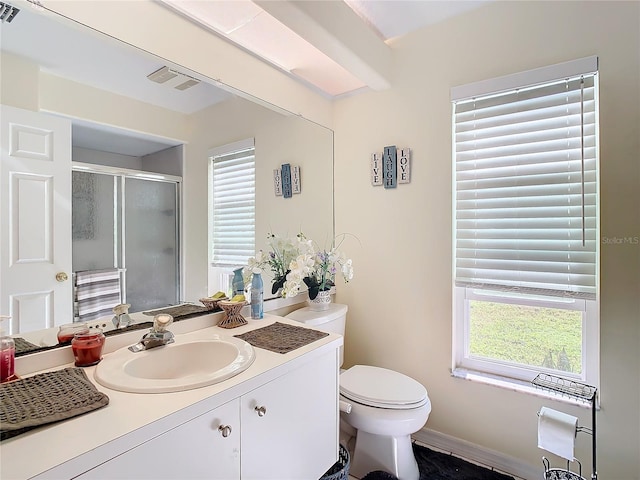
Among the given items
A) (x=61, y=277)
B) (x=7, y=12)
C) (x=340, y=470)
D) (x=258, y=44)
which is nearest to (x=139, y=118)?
(x=7, y=12)

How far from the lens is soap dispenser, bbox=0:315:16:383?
0.88 metres

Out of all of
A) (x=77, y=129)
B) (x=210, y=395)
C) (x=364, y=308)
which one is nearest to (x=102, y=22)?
(x=77, y=129)

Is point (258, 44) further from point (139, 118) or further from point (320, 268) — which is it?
point (320, 268)

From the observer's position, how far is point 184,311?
55.5 inches

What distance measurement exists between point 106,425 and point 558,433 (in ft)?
5.30

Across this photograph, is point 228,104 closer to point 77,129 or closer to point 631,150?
point 77,129

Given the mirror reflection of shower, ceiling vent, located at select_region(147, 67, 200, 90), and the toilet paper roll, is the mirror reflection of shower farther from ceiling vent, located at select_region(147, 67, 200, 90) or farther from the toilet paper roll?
the toilet paper roll

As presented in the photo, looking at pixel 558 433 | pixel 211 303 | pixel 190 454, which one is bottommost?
pixel 558 433

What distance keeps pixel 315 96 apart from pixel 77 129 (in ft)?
4.66

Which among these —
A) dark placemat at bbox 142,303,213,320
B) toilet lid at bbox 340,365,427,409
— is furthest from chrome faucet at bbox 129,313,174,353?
toilet lid at bbox 340,365,427,409

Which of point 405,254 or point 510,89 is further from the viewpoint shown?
point 405,254

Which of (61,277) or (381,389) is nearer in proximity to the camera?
(61,277)

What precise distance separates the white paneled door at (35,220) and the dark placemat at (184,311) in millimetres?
313

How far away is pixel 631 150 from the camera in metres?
1.37
